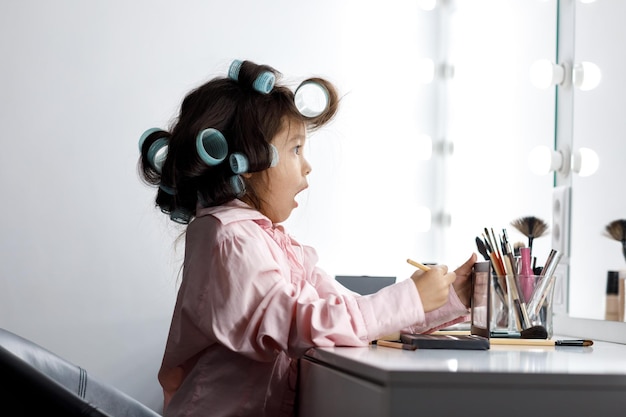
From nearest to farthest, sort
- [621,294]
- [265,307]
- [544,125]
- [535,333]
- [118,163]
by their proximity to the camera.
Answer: [265,307]
[535,333]
[621,294]
[544,125]
[118,163]

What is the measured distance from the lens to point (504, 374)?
0.77 meters

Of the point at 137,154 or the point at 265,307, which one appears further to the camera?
the point at 137,154

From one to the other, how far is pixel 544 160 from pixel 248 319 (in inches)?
34.5

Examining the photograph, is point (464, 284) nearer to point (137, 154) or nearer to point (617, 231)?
point (617, 231)

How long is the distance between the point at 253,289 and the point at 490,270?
34 centimetres

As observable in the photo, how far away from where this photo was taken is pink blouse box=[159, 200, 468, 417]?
108 centimetres

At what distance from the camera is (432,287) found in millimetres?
1144

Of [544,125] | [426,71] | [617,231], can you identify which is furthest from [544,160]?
[426,71]

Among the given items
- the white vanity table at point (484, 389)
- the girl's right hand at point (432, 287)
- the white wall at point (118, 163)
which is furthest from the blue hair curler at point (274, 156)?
the white wall at point (118, 163)

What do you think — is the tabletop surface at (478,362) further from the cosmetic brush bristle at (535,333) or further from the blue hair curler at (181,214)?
the blue hair curler at (181,214)

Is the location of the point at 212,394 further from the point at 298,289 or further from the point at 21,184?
the point at 21,184

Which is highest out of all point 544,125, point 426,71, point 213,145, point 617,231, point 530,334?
point 426,71

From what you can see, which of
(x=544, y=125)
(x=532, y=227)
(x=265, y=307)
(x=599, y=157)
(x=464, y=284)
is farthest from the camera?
(x=544, y=125)

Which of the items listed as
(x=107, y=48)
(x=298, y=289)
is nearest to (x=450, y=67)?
(x=107, y=48)
